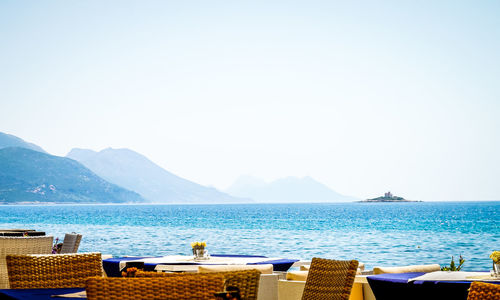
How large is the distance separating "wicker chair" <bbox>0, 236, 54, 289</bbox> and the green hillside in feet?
366

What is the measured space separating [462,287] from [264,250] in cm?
3142

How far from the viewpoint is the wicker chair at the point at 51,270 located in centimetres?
395

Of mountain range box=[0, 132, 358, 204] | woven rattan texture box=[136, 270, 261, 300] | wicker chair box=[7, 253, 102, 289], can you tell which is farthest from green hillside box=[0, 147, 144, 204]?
woven rattan texture box=[136, 270, 261, 300]

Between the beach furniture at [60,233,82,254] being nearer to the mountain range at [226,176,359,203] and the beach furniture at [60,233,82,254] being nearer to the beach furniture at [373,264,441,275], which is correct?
the beach furniture at [373,264,441,275]

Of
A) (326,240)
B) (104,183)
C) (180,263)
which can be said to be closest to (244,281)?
(180,263)

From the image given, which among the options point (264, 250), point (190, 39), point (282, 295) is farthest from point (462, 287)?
point (190, 39)

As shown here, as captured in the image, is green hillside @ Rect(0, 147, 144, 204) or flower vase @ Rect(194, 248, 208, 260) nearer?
flower vase @ Rect(194, 248, 208, 260)

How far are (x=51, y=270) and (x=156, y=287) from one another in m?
2.00

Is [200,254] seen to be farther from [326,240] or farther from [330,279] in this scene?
[326,240]

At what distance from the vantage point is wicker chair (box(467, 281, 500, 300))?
2525mm

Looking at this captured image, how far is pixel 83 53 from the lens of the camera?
63.9 meters

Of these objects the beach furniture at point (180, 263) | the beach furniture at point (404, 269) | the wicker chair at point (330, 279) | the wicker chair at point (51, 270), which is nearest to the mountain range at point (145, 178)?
the beach furniture at point (180, 263)

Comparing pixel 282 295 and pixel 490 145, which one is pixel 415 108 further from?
pixel 282 295

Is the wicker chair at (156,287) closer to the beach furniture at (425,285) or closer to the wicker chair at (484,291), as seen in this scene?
the wicker chair at (484,291)
